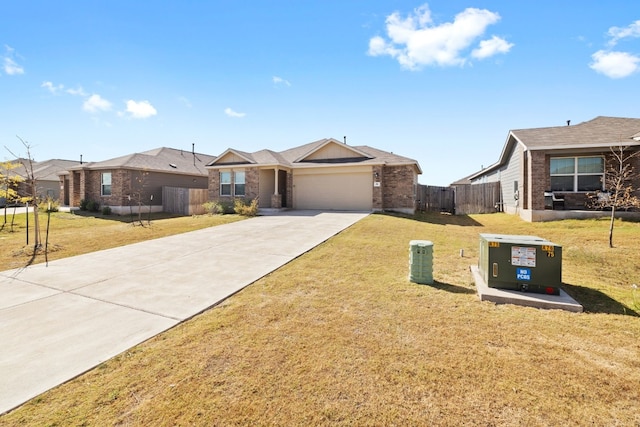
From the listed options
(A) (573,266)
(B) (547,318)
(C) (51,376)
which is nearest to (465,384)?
(B) (547,318)

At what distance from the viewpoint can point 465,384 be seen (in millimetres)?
2826

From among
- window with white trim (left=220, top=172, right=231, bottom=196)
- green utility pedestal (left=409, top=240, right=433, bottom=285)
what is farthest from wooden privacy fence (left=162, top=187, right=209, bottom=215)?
green utility pedestal (left=409, top=240, right=433, bottom=285)

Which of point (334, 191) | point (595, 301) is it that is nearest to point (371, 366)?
point (595, 301)

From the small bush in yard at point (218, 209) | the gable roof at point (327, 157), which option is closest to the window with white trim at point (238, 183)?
the gable roof at point (327, 157)

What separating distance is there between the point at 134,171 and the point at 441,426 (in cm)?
2337

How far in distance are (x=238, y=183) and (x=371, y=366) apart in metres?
18.5

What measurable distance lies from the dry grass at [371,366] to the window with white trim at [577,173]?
10823mm

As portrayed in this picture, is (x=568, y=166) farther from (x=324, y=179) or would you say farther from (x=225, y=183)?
(x=225, y=183)

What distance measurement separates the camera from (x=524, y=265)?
498 centimetres

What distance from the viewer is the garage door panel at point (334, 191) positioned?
60.8ft

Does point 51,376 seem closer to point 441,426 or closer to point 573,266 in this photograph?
point 441,426

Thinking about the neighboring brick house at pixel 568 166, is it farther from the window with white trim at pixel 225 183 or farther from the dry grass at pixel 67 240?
the window with white trim at pixel 225 183

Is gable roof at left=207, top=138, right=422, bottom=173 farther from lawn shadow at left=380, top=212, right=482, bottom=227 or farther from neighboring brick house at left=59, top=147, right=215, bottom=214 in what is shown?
neighboring brick house at left=59, top=147, right=215, bottom=214

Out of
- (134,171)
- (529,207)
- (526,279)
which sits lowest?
(526,279)
